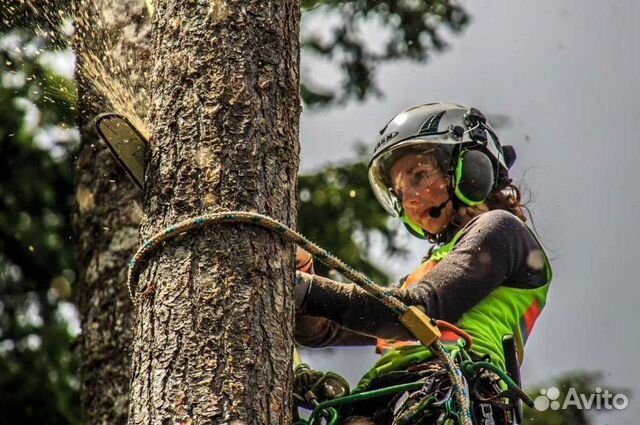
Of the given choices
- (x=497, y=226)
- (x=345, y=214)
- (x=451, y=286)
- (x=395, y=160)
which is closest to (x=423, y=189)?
(x=395, y=160)

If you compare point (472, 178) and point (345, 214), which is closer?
point (472, 178)

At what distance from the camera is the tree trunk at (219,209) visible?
2863 mm

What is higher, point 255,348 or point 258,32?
point 258,32

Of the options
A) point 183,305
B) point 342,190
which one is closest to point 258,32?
point 183,305

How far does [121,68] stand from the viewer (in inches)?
176

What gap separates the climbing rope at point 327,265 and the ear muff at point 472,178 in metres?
1.03

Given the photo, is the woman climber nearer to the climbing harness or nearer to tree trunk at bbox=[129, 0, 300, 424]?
the climbing harness

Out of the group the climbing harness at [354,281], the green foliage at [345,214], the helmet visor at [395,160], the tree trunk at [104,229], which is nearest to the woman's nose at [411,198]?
the helmet visor at [395,160]

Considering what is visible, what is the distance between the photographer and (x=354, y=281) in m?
3.16

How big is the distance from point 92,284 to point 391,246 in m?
2.57

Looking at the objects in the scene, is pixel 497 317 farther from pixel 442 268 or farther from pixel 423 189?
pixel 423 189

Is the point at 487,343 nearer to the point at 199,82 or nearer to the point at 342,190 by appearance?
the point at 199,82

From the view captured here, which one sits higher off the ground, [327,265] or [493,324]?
[493,324]

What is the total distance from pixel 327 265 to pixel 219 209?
360mm
